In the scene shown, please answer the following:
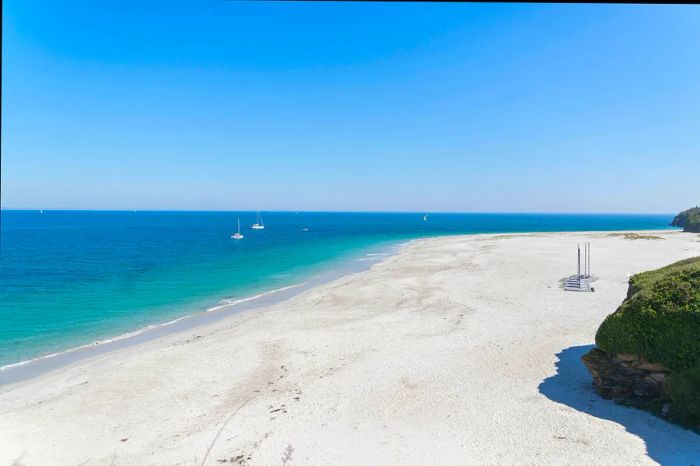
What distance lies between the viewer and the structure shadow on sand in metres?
8.93

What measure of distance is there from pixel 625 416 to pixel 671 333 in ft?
8.02

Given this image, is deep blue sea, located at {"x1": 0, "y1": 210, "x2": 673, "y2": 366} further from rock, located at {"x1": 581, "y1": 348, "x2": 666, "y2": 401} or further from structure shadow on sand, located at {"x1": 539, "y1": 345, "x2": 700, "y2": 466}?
rock, located at {"x1": 581, "y1": 348, "x2": 666, "y2": 401}

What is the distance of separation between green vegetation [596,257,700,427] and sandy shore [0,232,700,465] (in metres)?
0.92

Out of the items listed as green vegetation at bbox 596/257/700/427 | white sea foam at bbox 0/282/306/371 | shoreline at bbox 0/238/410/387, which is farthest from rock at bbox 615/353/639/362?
white sea foam at bbox 0/282/306/371

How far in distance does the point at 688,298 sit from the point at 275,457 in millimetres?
11078

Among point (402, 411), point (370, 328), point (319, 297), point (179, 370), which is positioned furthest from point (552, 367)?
point (319, 297)

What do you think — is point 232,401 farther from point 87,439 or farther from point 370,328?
point 370,328

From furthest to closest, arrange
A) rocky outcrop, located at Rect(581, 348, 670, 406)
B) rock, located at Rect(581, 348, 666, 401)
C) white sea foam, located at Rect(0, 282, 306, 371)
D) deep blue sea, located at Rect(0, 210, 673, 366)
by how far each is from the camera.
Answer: deep blue sea, located at Rect(0, 210, 673, 366) < white sea foam, located at Rect(0, 282, 306, 371) < rock, located at Rect(581, 348, 666, 401) < rocky outcrop, located at Rect(581, 348, 670, 406)

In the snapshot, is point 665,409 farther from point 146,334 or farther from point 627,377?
point 146,334

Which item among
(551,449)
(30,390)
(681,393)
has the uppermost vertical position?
(681,393)

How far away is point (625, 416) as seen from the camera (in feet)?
34.4

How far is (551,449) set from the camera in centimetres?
945

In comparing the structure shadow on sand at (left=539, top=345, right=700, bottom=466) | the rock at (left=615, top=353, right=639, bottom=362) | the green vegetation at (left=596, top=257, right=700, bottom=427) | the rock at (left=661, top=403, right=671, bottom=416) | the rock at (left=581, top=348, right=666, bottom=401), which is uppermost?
the green vegetation at (left=596, top=257, right=700, bottom=427)

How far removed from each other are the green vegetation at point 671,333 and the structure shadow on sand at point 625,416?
56 cm
